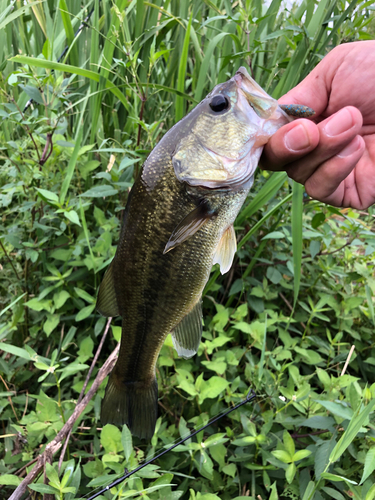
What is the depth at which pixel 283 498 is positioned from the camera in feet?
4.75

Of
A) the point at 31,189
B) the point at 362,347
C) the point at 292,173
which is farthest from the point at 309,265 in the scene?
the point at 31,189

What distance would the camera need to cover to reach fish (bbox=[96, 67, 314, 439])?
1.13 m

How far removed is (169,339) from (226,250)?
0.58 m

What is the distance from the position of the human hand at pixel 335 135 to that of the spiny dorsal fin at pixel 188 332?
63cm

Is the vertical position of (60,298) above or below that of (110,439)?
above

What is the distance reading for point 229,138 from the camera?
114 centimetres

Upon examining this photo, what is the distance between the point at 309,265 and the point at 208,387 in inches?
43.2

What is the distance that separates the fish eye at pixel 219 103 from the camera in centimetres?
114

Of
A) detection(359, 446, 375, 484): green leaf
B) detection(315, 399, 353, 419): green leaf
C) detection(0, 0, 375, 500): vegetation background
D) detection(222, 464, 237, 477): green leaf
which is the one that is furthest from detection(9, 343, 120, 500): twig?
detection(359, 446, 375, 484): green leaf

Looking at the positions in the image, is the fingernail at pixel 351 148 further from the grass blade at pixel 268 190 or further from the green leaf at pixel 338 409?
the green leaf at pixel 338 409

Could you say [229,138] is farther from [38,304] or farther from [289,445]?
[38,304]

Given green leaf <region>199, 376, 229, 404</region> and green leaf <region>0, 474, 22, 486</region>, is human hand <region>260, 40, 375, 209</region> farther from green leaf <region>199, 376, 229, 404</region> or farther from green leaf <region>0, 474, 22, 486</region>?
green leaf <region>0, 474, 22, 486</region>

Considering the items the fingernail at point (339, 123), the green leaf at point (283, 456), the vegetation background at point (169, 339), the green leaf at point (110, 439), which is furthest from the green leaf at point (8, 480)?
the fingernail at point (339, 123)

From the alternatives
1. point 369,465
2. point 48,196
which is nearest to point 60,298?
point 48,196
